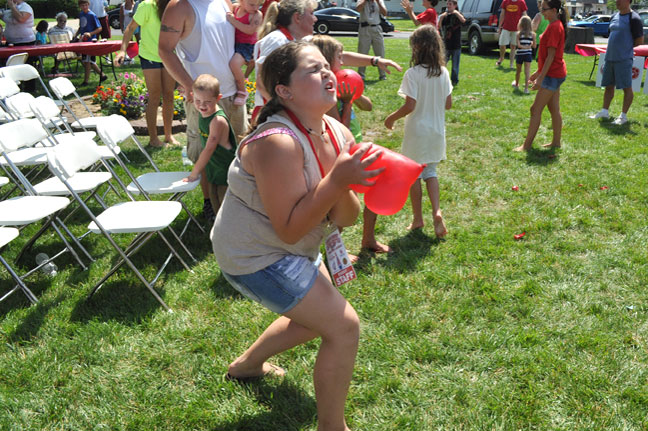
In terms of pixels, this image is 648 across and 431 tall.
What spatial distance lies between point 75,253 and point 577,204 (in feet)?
14.8

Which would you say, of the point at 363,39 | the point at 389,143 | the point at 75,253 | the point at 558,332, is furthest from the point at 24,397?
the point at 363,39

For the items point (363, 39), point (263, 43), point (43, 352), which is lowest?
point (43, 352)

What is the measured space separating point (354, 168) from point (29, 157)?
14.9 feet

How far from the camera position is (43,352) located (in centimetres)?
316

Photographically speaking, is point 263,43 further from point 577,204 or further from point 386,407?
point 577,204

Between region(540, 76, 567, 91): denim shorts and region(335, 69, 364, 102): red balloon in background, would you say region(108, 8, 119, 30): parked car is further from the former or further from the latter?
region(335, 69, 364, 102): red balloon in background

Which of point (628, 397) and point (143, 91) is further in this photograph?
point (143, 91)

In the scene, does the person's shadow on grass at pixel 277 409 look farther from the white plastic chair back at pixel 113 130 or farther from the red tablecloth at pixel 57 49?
the red tablecloth at pixel 57 49

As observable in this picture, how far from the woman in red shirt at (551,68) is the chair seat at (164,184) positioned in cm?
442

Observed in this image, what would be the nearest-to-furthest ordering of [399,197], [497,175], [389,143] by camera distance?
[399,197], [497,175], [389,143]

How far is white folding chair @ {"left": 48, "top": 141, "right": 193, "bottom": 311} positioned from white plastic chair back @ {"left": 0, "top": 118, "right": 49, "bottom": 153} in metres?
0.91

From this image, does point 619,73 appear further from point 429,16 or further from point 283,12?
point 283,12

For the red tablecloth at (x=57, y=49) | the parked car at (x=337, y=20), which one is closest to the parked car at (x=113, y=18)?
the parked car at (x=337, y=20)

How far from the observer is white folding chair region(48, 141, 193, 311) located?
Answer: 356cm
